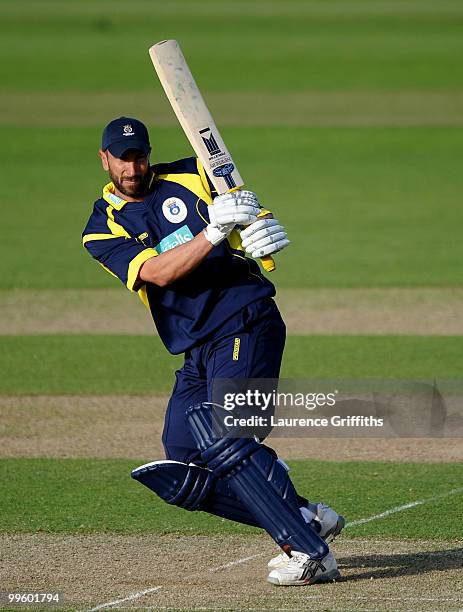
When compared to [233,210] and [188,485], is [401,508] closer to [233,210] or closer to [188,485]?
[188,485]

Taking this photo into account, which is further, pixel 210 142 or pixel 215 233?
pixel 210 142

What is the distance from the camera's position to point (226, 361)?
554cm

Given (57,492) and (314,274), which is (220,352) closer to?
(57,492)

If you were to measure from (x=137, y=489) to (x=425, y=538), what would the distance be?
1.73 meters

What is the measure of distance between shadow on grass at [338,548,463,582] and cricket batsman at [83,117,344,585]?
0.61 feet

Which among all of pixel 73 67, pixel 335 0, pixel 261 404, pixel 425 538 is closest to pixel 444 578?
pixel 425 538

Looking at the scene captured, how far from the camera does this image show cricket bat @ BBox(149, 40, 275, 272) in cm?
577

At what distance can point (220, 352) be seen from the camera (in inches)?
220

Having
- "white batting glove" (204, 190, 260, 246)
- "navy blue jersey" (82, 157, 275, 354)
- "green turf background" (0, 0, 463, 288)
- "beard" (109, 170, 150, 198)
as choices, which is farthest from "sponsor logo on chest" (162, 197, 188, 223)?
"green turf background" (0, 0, 463, 288)

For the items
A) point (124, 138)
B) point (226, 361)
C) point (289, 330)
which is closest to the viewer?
point (226, 361)

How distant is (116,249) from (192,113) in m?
0.73

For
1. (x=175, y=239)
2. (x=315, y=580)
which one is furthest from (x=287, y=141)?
(x=315, y=580)

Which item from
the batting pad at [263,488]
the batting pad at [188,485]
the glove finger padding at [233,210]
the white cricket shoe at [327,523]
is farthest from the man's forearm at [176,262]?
the white cricket shoe at [327,523]

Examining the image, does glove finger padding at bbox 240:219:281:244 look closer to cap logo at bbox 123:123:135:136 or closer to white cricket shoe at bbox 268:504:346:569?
cap logo at bbox 123:123:135:136
